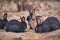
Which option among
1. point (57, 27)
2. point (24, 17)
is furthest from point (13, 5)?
point (57, 27)

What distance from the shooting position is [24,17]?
404 cm

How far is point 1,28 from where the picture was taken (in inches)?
158

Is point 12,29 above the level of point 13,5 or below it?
below

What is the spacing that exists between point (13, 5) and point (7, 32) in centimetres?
71

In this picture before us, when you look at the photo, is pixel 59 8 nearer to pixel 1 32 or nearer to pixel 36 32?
pixel 36 32

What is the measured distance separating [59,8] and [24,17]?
3.01 ft

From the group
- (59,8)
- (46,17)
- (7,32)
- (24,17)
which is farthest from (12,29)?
(59,8)

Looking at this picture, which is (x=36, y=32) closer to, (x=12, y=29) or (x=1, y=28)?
(x=12, y=29)

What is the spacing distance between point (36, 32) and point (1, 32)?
0.88 m

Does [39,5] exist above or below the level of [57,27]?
above

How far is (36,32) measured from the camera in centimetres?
397

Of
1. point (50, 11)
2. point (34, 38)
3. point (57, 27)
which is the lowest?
point (34, 38)

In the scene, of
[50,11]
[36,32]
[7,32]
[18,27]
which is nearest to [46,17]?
[50,11]

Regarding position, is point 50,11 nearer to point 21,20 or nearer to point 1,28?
point 21,20
